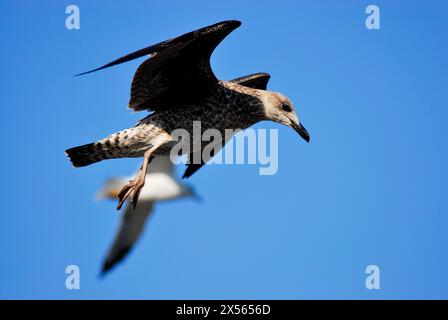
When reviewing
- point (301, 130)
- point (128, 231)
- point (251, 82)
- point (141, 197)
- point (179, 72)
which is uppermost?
point (251, 82)

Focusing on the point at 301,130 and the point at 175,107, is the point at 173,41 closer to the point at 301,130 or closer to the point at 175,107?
the point at 175,107

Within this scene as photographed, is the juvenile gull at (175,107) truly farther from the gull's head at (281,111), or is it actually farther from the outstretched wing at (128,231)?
the outstretched wing at (128,231)

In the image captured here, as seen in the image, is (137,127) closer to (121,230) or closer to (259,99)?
(259,99)

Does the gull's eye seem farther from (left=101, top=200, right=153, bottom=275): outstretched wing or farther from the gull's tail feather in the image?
(left=101, top=200, right=153, bottom=275): outstretched wing

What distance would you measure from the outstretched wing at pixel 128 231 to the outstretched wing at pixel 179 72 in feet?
13.4

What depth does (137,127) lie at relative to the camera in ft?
26.6

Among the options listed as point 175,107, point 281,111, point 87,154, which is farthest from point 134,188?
point 281,111

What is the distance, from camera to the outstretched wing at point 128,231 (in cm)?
1177

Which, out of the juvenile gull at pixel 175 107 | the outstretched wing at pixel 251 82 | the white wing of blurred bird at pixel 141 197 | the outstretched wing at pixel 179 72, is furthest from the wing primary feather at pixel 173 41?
the white wing of blurred bird at pixel 141 197

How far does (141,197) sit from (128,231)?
0.54 meters

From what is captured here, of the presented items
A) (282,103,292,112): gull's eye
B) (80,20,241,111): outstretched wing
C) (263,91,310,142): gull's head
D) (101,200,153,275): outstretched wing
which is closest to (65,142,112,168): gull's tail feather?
(80,20,241,111): outstretched wing

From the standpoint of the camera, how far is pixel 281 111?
27.7 ft
